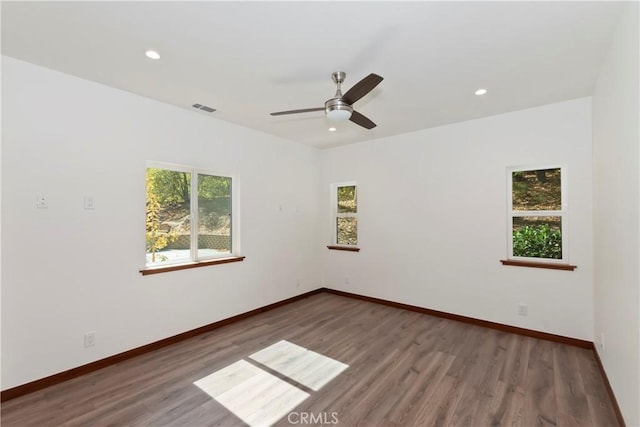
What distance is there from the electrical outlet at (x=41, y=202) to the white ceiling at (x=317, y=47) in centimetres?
111

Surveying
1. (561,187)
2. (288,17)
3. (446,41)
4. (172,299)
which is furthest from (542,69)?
(172,299)

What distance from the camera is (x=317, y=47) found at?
6.97 feet

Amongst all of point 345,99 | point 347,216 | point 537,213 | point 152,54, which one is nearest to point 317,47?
point 345,99

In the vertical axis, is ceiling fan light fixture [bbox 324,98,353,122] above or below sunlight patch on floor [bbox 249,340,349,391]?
above

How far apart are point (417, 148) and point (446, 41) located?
2269 mm

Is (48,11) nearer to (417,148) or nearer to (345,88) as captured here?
(345,88)

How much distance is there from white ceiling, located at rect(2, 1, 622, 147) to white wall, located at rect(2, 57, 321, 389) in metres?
0.31

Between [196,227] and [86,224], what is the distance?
3.67 ft

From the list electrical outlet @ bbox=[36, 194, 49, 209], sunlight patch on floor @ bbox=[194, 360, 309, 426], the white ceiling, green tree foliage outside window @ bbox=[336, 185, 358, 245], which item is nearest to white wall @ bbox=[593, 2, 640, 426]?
the white ceiling


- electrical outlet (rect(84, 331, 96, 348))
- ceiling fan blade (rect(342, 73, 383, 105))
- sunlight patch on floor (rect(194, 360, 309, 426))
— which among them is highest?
ceiling fan blade (rect(342, 73, 383, 105))

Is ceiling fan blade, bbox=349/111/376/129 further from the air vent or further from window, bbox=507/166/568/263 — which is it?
window, bbox=507/166/568/263

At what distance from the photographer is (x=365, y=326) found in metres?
3.67

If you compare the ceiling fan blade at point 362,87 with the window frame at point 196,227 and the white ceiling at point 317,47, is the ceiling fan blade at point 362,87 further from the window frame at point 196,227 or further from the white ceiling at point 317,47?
the window frame at point 196,227

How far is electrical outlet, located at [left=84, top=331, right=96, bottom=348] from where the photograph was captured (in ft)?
8.46
